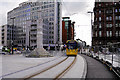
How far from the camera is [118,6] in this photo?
181ft

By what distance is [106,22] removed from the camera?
184ft

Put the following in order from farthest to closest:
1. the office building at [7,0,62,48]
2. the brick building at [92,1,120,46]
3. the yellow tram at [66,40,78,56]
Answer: the office building at [7,0,62,48]
the brick building at [92,1,120,46]
the yellow tram at [66,40,78,56]

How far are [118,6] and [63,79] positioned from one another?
54.0 metres

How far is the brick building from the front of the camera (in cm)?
5472

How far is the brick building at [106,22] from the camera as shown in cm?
5472

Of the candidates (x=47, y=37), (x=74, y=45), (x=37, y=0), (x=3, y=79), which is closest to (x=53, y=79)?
(x=3, y=79)

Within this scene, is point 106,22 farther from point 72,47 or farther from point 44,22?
point 72,47

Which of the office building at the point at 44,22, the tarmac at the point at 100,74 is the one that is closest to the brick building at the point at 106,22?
the office building at the point at 44,22

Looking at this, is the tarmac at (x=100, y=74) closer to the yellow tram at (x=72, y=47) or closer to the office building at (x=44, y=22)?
the yellow tram at (x=72, y=47)

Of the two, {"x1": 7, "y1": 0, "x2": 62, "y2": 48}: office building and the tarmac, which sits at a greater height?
{"x1": 7, "y1": 0, "x2": 62, "y2": 48}: office building

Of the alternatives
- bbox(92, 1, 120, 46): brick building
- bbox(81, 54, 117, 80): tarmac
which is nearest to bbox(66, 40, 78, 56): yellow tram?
bbox(81, 54, 117, 80): tarmac

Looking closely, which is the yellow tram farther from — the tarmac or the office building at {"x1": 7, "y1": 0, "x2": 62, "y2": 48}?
the office building at {"x1": 7, "y1": 0, "x2": 62, "y2": 48}

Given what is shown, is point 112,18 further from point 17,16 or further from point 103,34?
point 17,16

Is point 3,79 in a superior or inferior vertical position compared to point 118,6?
inferior
